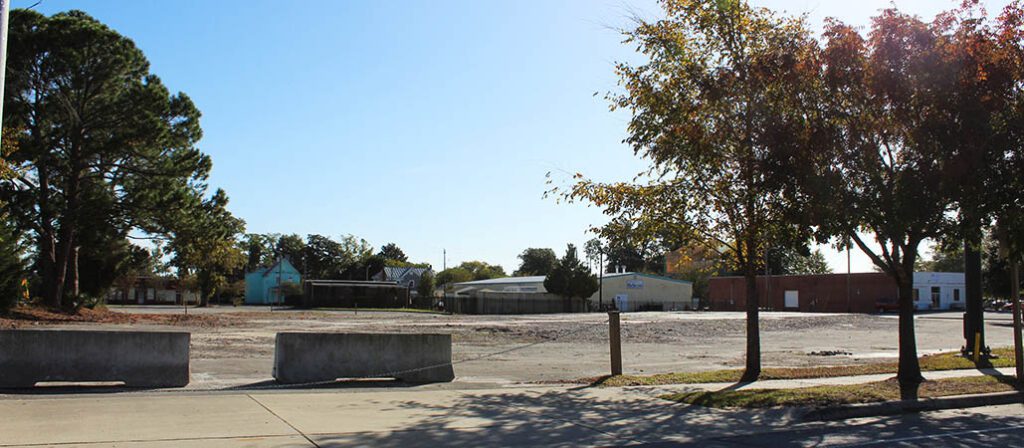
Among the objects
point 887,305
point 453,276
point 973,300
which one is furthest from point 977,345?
point 453,276

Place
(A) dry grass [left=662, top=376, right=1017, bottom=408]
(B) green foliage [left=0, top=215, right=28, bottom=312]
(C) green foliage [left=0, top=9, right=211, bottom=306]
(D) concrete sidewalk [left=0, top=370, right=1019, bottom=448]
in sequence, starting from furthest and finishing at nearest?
(C) green foliage [left=0, top=9, right=211, bottom=306], (B) green foliage [left=0, top=215, right=28, bottom=312], (A) dry grass [left=662, top=376, right=1017, bottom=408], (D) concrete sidewalk [left=0, top=370, right=1019, bottom=448]

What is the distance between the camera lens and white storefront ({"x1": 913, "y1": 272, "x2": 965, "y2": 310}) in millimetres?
80875

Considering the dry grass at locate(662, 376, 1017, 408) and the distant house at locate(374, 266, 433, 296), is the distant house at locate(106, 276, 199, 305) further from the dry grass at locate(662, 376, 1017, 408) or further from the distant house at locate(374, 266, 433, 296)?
the dry grass at locate(662, 376, 1017, 408)

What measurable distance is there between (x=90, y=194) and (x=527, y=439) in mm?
34216

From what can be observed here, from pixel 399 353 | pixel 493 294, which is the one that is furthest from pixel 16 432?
pixel 493 294

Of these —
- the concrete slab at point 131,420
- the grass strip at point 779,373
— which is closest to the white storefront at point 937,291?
the grass strip at point 779,373

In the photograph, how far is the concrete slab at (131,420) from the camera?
8.12m

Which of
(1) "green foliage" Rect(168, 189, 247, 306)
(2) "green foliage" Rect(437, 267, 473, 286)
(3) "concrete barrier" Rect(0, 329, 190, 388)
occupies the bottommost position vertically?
(3) "concrete barrier" Rect(0, 329, 190, 388)

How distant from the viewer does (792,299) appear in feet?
287

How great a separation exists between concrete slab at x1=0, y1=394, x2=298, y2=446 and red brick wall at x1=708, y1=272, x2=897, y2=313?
74.2 meters

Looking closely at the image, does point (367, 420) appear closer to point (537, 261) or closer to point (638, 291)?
point (638, 291)

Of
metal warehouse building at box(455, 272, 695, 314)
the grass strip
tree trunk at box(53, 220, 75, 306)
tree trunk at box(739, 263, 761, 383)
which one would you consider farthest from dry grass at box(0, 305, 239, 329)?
metal warehouse building at box(455, 272, 695, 314)

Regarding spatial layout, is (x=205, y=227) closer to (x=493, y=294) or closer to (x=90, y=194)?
(x=90, y=194)

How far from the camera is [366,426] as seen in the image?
934 centimetres
